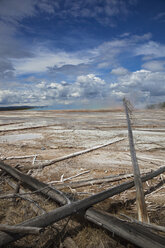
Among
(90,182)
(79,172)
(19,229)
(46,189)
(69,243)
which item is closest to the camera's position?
(19,229)

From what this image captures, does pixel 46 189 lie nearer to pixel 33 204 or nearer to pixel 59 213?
pixel 33 204

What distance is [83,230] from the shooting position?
2.58 m

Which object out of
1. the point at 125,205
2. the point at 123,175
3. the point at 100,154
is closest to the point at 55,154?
the point at 100,154

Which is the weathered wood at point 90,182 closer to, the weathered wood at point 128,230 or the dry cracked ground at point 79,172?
the dry cracked ground at point 79,172

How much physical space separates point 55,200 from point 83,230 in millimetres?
790

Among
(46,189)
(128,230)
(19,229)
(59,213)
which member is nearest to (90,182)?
(46,189)

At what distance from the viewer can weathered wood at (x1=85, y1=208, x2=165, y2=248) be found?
6.40 feet

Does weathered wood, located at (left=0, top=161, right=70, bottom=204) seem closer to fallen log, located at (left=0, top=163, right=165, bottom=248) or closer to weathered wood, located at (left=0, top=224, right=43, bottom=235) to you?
fallen log, located at (left=0, top=163, right=165, bottom=248)

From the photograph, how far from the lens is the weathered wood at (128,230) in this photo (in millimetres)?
1950

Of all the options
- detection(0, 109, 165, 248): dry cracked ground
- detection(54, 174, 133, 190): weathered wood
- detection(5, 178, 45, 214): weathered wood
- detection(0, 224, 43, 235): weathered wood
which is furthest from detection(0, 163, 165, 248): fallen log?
detection(54, 174, 133, 190): weathered wood

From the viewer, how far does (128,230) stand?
2.14m

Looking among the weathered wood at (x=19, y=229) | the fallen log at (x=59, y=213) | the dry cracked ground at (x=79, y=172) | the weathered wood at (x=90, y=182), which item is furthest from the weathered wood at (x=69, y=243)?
the weathered wood at (x=90, y=182)

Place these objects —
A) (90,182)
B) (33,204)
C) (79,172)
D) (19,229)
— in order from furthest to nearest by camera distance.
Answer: (79,172) < (90,182) < (33,204) < (19,229)

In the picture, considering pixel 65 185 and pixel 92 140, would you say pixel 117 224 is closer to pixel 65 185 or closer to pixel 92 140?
pixel 65 185
